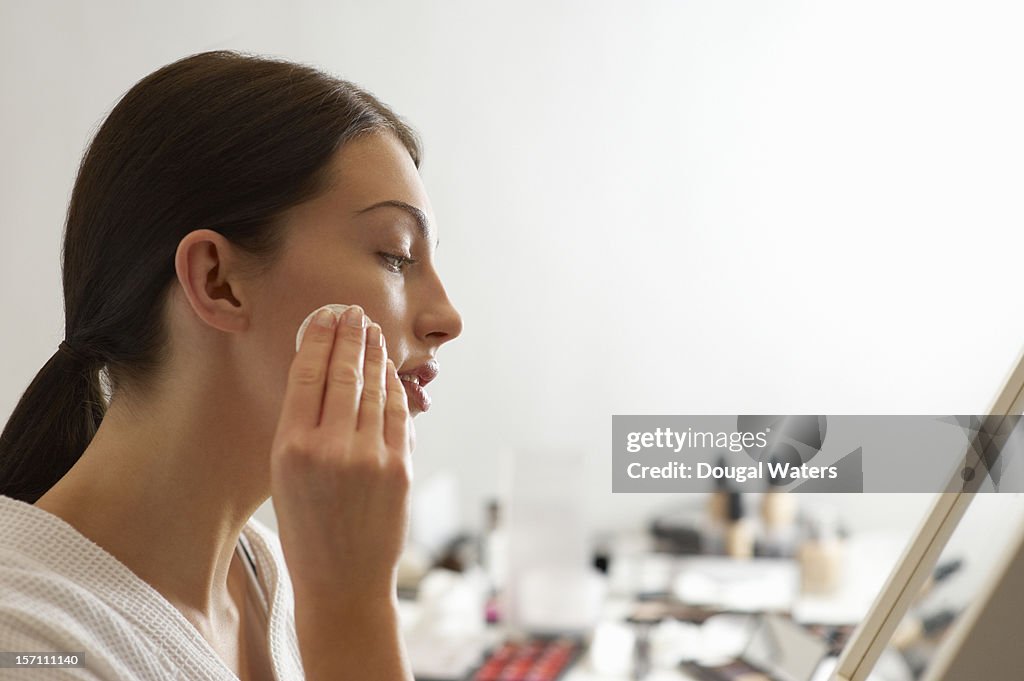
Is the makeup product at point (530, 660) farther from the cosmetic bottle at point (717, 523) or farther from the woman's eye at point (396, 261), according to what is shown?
the woman's eye at point (396, 261)

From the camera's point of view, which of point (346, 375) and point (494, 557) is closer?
point (346, 375)

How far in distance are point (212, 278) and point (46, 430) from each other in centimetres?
22

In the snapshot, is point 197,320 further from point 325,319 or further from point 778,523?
point 778,523

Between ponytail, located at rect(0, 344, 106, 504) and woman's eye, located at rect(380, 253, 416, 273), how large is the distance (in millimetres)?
264

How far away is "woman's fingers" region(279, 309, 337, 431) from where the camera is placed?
0.58 m

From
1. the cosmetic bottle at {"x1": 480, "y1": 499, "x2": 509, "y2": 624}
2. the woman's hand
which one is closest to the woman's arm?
the woman's hand

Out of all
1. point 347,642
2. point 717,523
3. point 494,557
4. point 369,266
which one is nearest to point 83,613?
point 347,642

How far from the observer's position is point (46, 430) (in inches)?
32.1

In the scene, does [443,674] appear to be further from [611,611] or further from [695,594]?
[695,594]

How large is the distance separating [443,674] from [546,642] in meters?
0.22

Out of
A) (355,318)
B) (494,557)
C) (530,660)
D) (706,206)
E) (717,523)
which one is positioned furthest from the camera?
(706,206)

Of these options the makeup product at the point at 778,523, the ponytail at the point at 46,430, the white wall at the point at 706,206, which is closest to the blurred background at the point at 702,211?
the white wall at the point at 706,206

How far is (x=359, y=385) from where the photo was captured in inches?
23.7

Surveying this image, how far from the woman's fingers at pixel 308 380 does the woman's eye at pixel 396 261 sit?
0.13 meters
